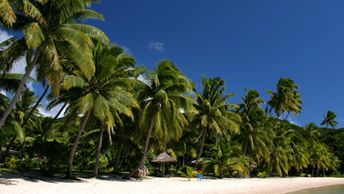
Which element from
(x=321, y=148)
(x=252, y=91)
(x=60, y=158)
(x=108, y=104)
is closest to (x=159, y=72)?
(x=108, y=104)

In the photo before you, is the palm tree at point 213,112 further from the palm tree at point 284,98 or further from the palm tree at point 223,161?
the palm tree at point 284,98

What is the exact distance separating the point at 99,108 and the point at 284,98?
38.1 m

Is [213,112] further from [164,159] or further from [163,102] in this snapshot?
[163,102]

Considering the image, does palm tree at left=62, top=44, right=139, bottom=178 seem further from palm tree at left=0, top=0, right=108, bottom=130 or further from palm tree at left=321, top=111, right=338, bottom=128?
palm tree at left=321, top=111, right=338, bottom=128

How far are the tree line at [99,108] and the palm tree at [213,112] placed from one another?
0.29 feet

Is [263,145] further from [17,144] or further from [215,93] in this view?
[17,144]

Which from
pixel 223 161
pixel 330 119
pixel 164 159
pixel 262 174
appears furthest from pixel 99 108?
pixel 330 119

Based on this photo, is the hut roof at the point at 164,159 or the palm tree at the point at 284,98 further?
the palm tree at the point at 284,98

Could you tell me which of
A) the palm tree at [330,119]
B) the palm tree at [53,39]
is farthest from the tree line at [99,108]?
the palm tree at [330,119]

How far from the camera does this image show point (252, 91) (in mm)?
40281

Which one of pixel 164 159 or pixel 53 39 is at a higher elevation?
pixel 53 39

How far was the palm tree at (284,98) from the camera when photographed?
51906mm

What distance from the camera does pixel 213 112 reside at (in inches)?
1302

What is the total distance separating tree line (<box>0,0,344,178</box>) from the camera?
15.6 metres
